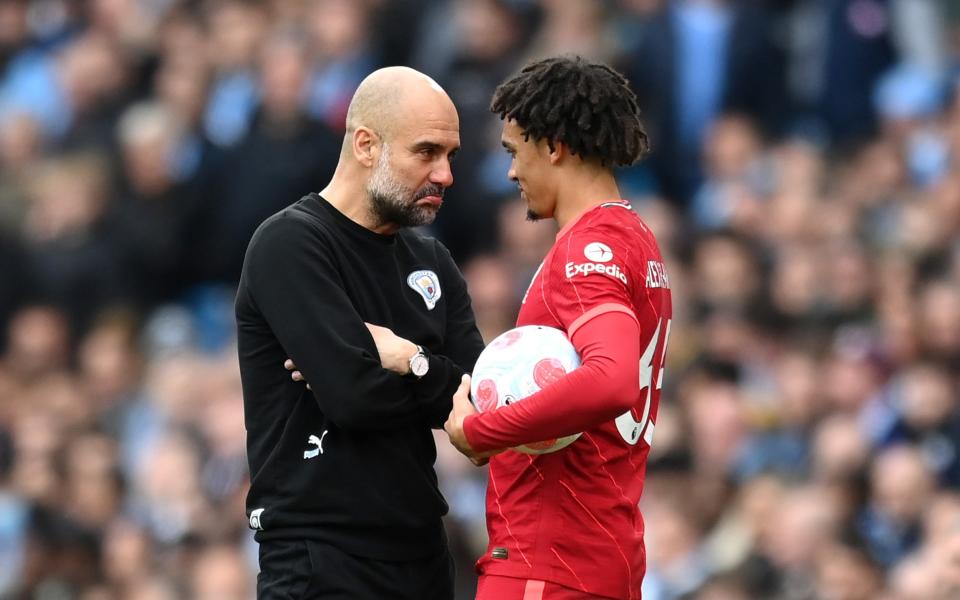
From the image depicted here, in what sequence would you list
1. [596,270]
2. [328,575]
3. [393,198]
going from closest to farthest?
[596,270], [328,575], [393,198]

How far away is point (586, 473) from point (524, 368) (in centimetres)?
36

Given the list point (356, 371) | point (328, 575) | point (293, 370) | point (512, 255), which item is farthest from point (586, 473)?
point (512, 255)

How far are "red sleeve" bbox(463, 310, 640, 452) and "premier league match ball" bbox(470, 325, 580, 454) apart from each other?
59mm

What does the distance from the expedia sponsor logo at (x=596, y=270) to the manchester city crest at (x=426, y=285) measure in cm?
73

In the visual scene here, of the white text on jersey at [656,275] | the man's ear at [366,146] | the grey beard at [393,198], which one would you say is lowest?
the white text on jersey at [656,275]

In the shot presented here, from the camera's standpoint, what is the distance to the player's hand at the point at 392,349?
18.0 feet

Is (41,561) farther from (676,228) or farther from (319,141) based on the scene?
(676,228)

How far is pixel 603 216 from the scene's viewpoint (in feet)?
17.5

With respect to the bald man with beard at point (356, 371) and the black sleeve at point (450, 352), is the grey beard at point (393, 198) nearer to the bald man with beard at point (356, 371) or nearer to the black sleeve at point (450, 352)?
the bald man with beard at point (356, 371)

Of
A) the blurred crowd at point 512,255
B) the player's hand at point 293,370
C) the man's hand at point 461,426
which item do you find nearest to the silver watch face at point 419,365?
the man's hand at point 461,426

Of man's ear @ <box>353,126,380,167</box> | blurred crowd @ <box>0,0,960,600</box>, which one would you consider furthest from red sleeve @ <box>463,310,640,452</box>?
blurred crowd @ <box>0,0,960,600</box>

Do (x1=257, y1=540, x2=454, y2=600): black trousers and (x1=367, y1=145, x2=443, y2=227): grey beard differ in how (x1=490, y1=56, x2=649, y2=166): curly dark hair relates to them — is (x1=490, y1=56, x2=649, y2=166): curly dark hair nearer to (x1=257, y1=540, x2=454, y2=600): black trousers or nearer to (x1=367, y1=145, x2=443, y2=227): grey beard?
(x1=367, y1=145, x2=443, y2=227): grey beard

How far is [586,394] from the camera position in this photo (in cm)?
502

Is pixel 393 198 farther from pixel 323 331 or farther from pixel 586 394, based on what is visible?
pixel 586 394
